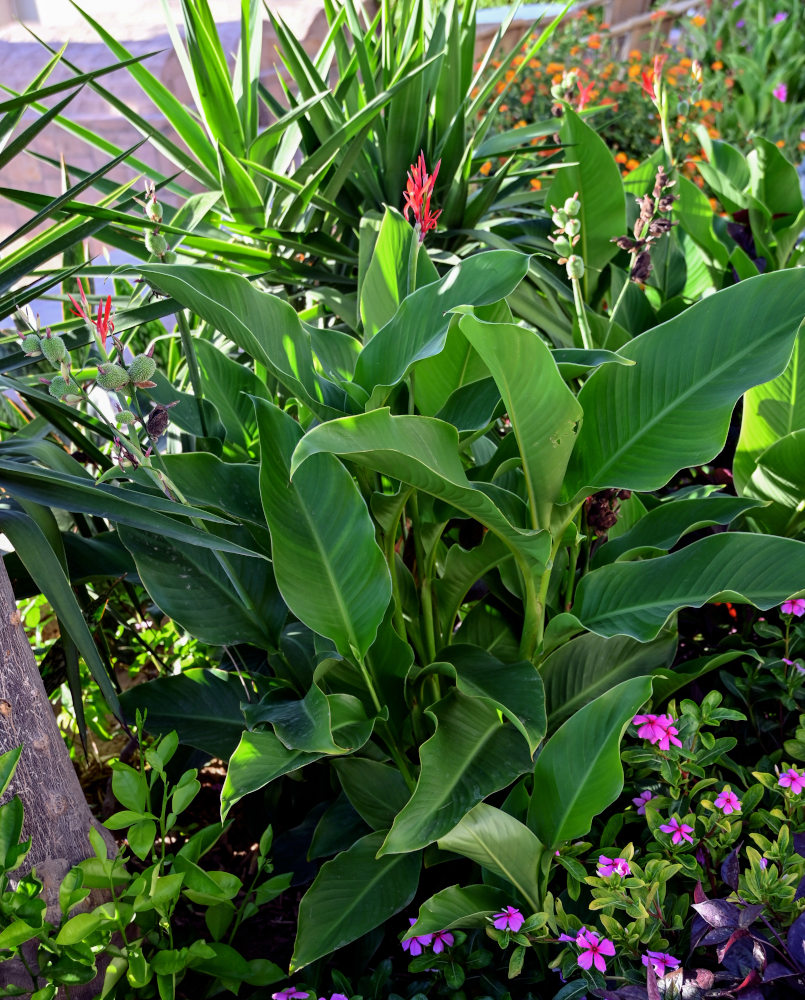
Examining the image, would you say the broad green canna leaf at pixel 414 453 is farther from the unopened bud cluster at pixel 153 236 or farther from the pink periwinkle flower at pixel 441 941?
the pink periwinkle flower at pixel 441 941

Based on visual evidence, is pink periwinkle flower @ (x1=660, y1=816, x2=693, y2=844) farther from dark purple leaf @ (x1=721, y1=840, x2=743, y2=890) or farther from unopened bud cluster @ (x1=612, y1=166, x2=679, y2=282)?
unopened bud cluster @ (x1=612, y1=166, x2=679, y2=282)

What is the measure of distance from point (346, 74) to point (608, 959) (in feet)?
6.22

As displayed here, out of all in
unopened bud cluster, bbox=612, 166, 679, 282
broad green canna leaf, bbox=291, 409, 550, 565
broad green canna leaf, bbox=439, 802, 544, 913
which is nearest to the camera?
broad green canna leaf, bbox=291, 409, 550, 565

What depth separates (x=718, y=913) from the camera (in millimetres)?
956

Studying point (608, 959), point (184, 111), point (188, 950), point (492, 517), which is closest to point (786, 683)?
point (608, 959)

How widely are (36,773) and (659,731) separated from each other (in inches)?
31.9

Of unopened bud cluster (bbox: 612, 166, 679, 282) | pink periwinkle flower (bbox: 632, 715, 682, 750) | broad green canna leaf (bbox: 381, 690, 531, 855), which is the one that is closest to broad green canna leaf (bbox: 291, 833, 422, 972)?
broad green canna leaf (bbox: 381, 690, 531, 855)

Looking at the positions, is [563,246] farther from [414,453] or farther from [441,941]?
[441,941]

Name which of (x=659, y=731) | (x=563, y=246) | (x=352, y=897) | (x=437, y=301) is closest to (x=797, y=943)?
(x=659, y=731)

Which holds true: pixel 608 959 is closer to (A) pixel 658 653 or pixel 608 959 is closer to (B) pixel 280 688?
(A) pixel 658 653

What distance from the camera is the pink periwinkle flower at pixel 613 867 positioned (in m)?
1.06

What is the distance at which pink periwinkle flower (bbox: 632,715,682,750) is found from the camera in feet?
3.76

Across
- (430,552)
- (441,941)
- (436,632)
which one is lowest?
(441,941)

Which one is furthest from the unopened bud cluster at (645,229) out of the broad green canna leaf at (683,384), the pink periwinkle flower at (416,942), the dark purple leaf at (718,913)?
the pink periwinkle flower at (416,942)
